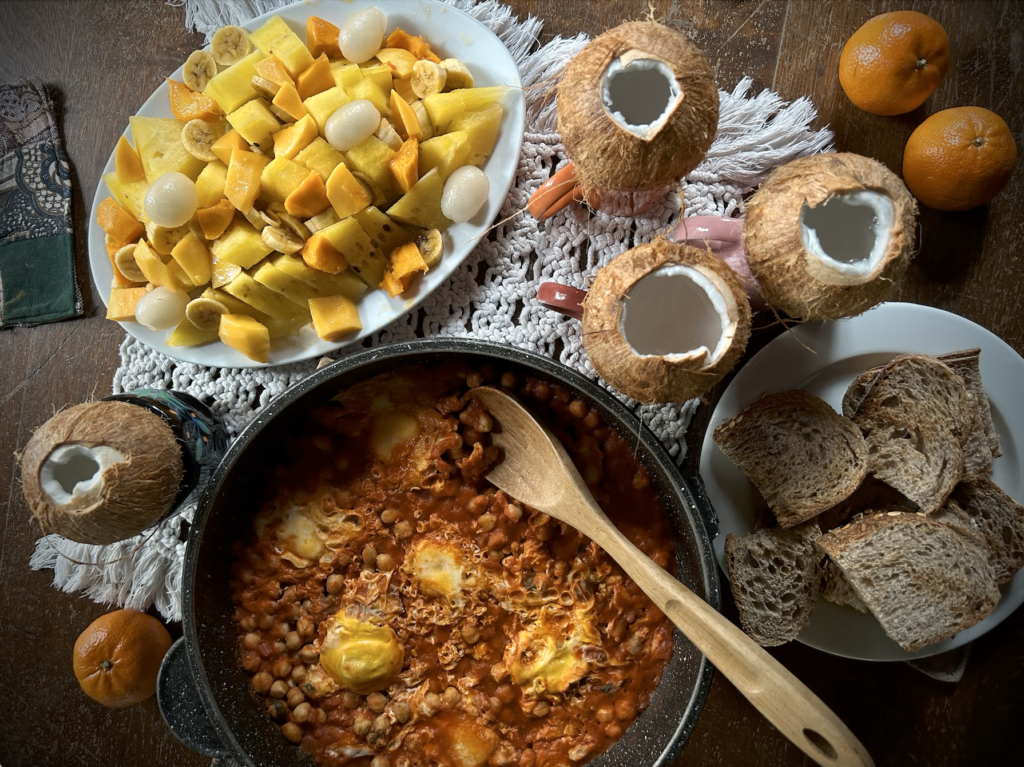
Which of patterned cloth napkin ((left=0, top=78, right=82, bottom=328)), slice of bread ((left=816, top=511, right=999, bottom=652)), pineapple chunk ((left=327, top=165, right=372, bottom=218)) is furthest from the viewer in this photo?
patterned cloth napkin ((left=0, top=78, right=82, bottom=328))

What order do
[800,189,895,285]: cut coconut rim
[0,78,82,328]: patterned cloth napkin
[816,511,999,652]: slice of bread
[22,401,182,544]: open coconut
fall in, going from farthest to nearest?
[0,78,82,328]: patterned cloth napkin → [816,511,999,652]: slice of bread → [22,401,182,544]: open coconut → [800,189,895,285]: cut coconut rim

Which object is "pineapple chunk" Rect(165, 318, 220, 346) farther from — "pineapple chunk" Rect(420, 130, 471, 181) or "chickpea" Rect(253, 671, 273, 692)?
"chickpea" Rect(253, 671, 273, 692)

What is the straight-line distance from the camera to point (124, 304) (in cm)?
173

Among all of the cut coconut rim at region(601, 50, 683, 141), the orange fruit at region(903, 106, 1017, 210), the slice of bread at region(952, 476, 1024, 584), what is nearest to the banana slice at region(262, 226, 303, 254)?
the cut coconut rim at region(601, 50, 683, 141)

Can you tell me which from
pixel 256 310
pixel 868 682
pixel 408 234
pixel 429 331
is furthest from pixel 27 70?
pixel 868 682

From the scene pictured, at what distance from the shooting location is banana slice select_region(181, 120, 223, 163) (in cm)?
171

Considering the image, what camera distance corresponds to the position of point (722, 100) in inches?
67.9

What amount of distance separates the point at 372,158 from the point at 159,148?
532mm

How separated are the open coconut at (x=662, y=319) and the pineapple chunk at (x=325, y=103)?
79 cm

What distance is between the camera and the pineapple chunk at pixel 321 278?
1.67 m

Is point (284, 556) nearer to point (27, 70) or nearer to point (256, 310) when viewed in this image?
point (256, 310)

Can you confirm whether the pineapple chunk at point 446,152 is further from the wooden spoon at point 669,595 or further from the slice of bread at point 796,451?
the slice of bread at point 796,451

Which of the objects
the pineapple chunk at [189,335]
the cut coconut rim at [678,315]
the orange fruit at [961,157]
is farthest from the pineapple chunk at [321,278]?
the orange fruit at [961,157]

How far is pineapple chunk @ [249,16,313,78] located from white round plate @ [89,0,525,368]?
0.15ft
